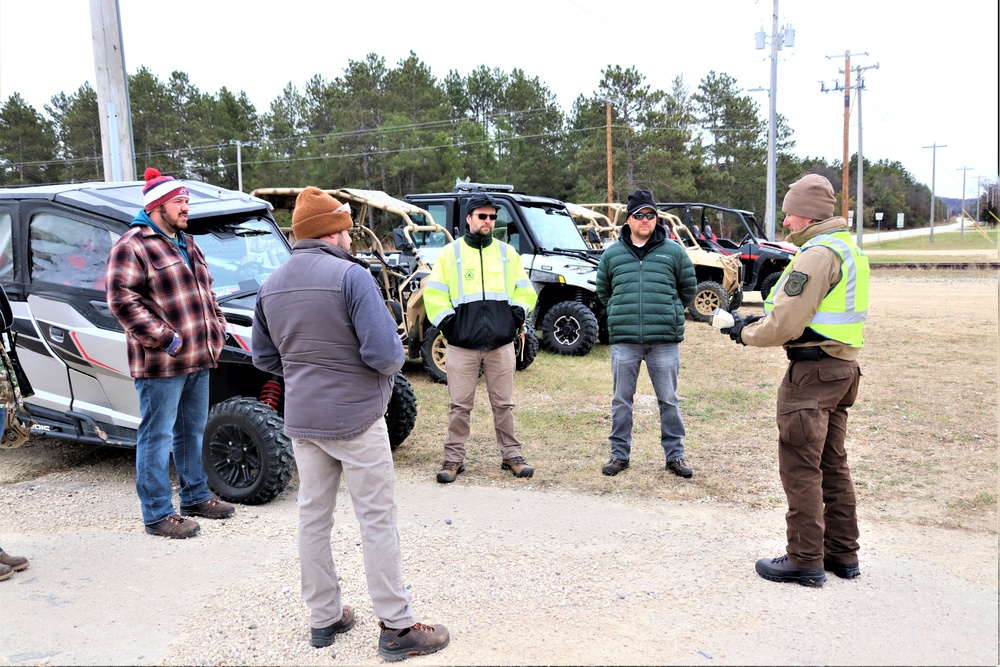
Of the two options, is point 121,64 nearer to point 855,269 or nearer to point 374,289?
point 374,289

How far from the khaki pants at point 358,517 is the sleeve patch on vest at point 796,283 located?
190cm

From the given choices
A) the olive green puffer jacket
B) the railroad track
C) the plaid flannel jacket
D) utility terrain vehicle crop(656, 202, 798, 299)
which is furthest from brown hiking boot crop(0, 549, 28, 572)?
the railroad track

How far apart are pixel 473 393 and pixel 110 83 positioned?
501 cm

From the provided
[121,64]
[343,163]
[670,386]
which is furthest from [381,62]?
[670,386]

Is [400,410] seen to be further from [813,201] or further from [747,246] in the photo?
[747,246]

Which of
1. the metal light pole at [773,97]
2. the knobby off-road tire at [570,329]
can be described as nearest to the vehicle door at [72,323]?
the knobby off-road tire at [570,329]

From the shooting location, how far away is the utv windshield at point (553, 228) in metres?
Result: 10.4

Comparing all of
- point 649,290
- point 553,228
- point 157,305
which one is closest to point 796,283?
point 649,290

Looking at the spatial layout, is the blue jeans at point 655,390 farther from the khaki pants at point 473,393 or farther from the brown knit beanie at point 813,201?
the brown knit beanie at point 813,201

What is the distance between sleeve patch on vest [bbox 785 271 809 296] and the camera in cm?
352

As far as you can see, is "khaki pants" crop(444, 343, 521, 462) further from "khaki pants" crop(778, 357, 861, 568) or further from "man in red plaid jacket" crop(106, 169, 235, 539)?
"khaki pants" crop(778, 357, 861, 568)

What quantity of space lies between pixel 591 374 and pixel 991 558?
17.4ft

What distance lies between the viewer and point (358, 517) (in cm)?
306

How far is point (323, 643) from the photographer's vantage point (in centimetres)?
314
